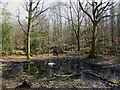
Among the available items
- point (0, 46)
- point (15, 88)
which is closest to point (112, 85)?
point (15, 88)

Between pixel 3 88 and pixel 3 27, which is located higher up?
pixel 3 27

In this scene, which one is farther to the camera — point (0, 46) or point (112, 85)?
point (0, 46)

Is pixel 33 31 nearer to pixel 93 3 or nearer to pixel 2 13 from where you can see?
pixel 2 13

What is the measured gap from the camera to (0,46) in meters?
26.0

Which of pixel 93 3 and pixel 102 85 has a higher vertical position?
pixel 93 3

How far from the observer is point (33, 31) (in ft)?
106

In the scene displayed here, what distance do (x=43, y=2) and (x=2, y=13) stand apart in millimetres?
5432

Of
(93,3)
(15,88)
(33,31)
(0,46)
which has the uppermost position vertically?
(93,3)

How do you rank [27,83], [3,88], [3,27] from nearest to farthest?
[3,88] → [27,83] → [3,27]

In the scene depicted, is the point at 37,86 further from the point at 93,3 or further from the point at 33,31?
the point at 33,31

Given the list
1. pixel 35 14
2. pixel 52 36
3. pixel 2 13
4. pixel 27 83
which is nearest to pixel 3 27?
pixel 2 13

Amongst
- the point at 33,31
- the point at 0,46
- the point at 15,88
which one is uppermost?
the point at 33,31

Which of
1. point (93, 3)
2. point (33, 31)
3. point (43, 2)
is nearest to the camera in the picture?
point (93, 3)

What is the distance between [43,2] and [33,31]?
793cm
